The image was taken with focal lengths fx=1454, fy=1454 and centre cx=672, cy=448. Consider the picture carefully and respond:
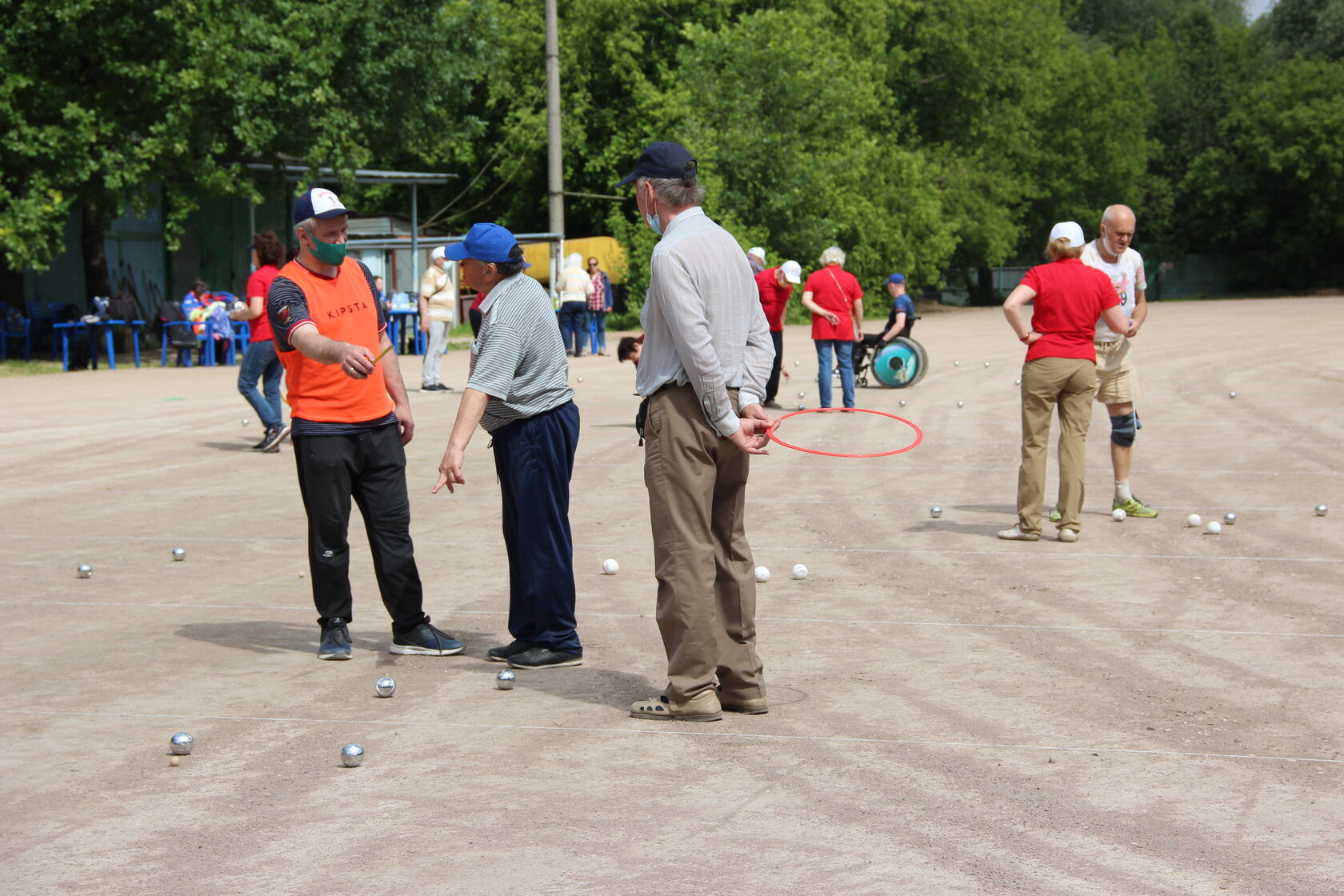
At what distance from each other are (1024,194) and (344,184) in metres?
32.0

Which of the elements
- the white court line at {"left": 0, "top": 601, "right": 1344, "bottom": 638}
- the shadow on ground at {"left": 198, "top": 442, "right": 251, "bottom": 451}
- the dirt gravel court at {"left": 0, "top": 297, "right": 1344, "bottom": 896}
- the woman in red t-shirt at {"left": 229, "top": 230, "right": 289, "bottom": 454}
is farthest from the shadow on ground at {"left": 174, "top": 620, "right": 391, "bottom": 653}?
the shadow on ground at {"left": 198, "top": 442, "right": 251, "bottom": 451}

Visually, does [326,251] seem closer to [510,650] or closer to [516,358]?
[516,358]

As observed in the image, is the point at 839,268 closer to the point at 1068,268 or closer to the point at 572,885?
the point at 1068,268

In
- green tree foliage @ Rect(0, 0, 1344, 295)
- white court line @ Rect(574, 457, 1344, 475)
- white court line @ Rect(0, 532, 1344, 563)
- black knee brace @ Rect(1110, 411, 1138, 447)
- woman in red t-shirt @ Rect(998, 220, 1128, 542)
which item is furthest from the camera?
green tree foliage @ Rect(0, 0, 1344, 295)

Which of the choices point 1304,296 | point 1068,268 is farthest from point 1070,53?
point 1068,268

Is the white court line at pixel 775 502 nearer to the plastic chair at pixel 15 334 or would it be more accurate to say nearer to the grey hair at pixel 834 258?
the grey hair at pixel 834 258

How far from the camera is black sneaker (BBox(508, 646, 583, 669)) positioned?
6352mm

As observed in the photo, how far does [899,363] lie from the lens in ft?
65.5

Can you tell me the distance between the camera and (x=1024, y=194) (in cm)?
5419

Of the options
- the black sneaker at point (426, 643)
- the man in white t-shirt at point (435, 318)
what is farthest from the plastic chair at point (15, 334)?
the black sneaker at point (426, 643)

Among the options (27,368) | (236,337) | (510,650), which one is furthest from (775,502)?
(236,337)

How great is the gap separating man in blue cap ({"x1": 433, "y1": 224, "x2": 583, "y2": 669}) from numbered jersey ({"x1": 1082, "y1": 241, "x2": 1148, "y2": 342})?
15.5 ft

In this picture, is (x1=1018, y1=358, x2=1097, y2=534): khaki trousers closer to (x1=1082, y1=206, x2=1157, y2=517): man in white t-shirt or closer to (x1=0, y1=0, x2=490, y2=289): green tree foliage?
(x1=1082, y1=206, x2=1157, y2=517): man in white t-shirt

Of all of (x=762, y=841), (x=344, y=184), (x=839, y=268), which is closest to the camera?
(x=762, y=841)
